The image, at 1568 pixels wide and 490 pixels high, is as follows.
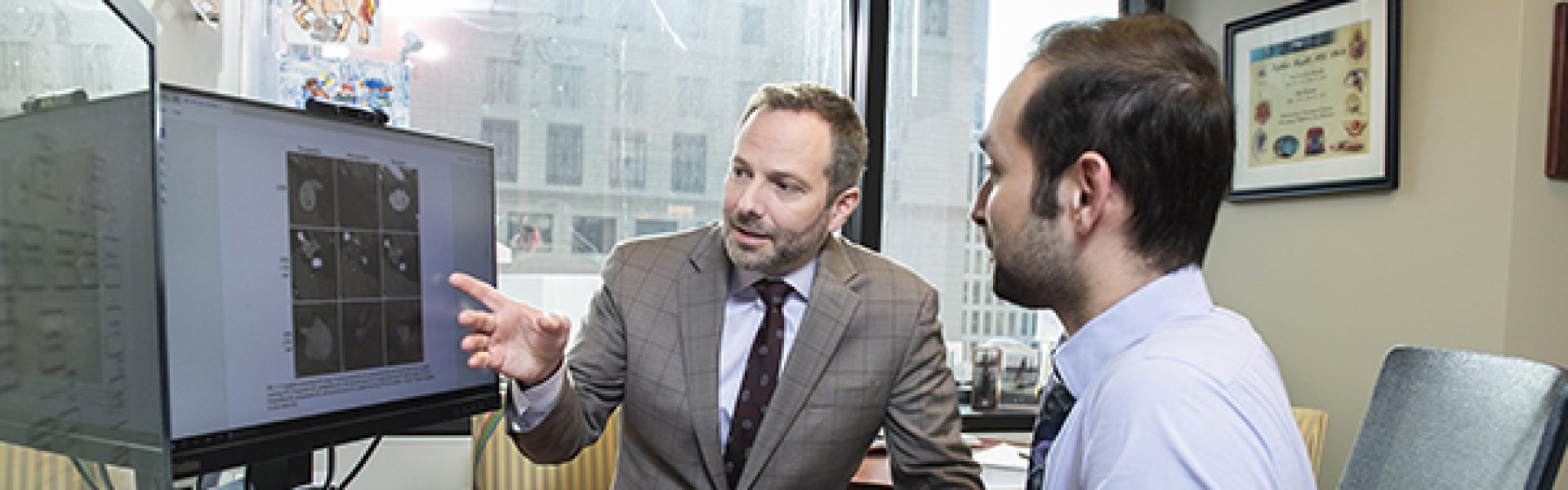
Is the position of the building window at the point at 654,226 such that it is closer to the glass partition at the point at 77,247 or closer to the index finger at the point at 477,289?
the index finger at the point at 477,289

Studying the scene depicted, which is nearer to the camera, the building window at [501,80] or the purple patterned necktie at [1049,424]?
the purple patterned necktie at [1049,424]

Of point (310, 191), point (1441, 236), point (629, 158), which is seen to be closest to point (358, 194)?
point (310, 191)

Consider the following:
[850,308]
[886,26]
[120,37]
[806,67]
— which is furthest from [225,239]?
[886,26]

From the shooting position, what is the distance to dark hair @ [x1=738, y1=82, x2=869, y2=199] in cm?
156

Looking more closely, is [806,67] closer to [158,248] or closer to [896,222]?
[896,222]

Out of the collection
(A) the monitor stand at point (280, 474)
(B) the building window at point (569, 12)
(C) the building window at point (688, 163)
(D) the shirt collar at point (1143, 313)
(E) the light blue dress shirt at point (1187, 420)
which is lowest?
(A) the monitor stand at point (280, 474)

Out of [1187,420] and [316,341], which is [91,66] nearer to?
[316,341]

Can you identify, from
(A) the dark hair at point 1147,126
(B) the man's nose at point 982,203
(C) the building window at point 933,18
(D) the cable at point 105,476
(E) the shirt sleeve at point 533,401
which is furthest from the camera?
(C) the building window at point 933,18

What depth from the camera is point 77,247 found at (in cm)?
46

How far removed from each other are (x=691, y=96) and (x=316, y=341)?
154 centimetres

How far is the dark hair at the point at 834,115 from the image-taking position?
156 cm

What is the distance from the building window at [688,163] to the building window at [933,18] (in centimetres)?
72

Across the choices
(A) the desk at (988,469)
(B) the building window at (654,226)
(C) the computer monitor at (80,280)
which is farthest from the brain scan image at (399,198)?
(B) the building window at (654,226)

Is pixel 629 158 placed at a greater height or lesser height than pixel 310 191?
greater
